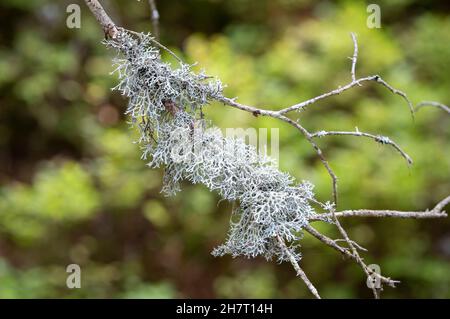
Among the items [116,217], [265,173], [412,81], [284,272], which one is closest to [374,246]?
[284,272]

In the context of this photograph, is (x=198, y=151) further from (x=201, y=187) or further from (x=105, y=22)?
(x=201, y=187)

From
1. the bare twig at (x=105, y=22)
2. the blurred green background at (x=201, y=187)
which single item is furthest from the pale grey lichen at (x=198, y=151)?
the blurred green background at (x=201, y=187)

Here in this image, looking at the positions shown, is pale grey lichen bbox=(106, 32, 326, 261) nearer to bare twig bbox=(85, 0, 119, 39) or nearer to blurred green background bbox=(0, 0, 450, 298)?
bare twig bbox=(85, 0, 119, 39)

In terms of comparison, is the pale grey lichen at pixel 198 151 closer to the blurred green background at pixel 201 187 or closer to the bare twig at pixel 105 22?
the bare twig at pixel 105 22

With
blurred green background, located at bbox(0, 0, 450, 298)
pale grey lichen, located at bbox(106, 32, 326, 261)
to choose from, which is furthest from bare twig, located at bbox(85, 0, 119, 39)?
blurred green background, located at bbox(0, 0, 450, 298)

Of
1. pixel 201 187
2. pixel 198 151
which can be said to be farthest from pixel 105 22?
pixel 201 187

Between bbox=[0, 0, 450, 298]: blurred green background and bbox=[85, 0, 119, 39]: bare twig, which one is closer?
bbox=[85, 0, 119, 39]: bare twig

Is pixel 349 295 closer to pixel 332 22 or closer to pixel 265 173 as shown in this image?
pixel 332 22
